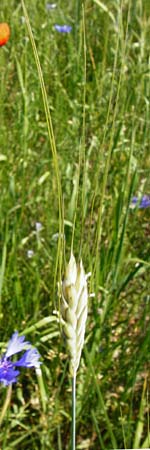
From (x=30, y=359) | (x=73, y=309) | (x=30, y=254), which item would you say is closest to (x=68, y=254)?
(x=30, y=254)

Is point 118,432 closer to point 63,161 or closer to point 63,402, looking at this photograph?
point 63,402

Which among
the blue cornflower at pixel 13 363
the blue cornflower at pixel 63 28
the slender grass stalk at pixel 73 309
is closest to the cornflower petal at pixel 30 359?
the blue cornflower at pixel 13 363

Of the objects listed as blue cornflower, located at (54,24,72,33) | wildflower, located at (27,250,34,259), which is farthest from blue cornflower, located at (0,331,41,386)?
blue cornflower, located at (54,24,72,33)

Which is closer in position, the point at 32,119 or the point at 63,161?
the point at 63,161

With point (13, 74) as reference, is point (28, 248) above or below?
below

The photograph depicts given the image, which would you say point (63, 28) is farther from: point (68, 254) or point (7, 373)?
point (7, 373)

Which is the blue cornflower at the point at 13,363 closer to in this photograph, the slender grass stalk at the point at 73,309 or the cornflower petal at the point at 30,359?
the cornflower petal at the point at 30,359

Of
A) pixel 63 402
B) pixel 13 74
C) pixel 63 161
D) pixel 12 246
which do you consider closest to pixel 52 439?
pixel 63 402
